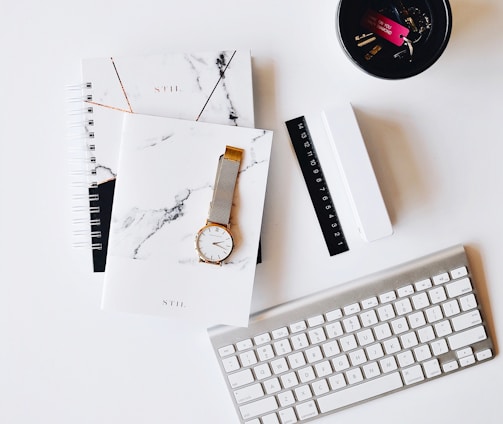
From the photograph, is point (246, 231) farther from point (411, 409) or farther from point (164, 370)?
point (411, 409)

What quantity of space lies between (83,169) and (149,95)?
116mm

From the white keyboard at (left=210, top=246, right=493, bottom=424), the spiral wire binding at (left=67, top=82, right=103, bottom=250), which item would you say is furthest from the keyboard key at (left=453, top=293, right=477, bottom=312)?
the spiral wire binding at (left=67, top=82, right=103, bottom=250)

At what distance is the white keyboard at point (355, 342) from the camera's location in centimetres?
64

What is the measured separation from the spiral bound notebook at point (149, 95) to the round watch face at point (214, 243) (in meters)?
0.11

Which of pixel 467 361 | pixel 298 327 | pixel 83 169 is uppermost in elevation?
pixel 83 169

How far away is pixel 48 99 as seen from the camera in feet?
2.08

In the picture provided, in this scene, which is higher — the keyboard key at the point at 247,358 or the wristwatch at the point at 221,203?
the wristwatch at the point at 221,203

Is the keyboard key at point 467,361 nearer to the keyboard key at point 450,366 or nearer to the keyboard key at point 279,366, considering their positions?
the keyboard key at point 450,366

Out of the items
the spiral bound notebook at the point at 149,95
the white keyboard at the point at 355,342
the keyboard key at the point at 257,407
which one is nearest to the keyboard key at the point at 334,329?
the white keyboard at the point at 355,342

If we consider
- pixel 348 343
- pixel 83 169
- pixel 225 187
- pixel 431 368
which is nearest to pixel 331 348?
pixel 348 343

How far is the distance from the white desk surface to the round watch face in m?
0.06

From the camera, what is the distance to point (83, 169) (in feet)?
2.08

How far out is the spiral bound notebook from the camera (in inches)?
24.0

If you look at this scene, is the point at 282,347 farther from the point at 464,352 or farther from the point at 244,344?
the point at 464,352
